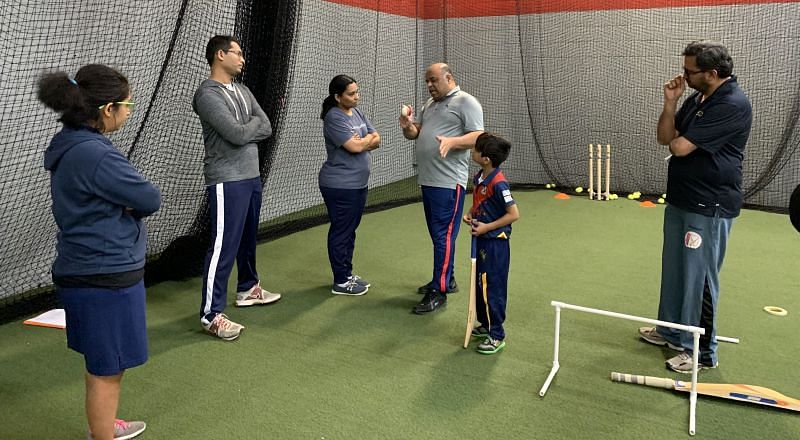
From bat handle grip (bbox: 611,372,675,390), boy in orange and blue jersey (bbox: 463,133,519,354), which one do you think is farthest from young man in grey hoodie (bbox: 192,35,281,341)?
bat handle grip (bbox: 611,372,675,390)

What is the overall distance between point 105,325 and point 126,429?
628 millimetres

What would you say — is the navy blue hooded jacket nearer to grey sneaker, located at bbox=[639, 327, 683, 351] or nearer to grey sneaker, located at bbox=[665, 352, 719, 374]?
grey sneaker, located at bbox=[665, 352, 719, 374]

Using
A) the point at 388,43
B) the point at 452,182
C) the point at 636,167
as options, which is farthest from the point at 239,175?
the point at 636,167

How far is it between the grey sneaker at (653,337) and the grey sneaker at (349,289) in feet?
5.27

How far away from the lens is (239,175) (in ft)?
10.7

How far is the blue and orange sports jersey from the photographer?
295 cm

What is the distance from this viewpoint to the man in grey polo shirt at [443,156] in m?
3.46

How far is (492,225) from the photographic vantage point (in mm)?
2928

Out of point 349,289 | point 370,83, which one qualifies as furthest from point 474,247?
point 370,83

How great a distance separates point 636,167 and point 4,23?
20.4 ft

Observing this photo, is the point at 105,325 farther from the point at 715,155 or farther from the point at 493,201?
the point at 715,155

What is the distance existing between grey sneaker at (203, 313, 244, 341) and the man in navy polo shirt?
81.4 inches

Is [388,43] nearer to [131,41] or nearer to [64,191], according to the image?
[131,41]

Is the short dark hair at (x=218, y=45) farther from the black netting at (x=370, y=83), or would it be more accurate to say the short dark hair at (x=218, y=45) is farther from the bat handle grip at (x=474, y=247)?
the bat handle grip at (x=474, y=247)
